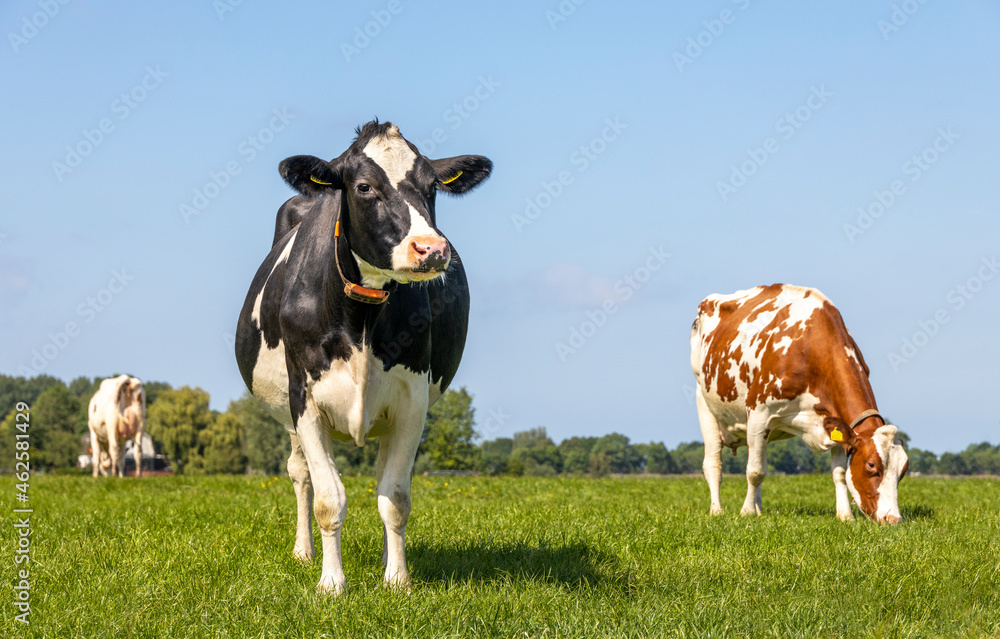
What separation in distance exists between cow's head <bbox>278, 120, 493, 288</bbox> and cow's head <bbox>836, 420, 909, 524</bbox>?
20.9 ft

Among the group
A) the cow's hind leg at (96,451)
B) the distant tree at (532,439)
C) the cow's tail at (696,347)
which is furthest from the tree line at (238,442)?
the distant tree at (532,439)

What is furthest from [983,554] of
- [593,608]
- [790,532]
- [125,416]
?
[125,416]

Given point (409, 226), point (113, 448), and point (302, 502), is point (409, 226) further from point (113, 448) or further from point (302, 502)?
point (113, 448)

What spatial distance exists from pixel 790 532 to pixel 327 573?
4329 millimetres

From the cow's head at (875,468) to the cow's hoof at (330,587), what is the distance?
6510mm

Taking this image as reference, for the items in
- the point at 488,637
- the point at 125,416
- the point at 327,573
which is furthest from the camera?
the point at 125,416

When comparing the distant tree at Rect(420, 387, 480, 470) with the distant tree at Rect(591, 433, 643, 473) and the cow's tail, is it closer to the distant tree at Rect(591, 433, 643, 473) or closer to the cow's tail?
the distant tree at Rect(591, 433, 643, 473)

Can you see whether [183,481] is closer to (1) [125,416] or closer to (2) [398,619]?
(1) [125,416]

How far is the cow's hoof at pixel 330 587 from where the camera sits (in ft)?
17.6

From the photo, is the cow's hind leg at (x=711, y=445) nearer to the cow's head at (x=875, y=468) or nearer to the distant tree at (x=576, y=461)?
the cow's head at (x=875, y=468)

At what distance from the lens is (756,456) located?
Result: 11.0 meters

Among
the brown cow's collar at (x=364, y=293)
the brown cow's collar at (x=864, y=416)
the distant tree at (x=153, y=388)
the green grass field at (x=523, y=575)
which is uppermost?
the distant tree at (x=153, y=388)

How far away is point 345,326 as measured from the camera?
5.60 meters

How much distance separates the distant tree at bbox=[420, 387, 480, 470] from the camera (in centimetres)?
7512
